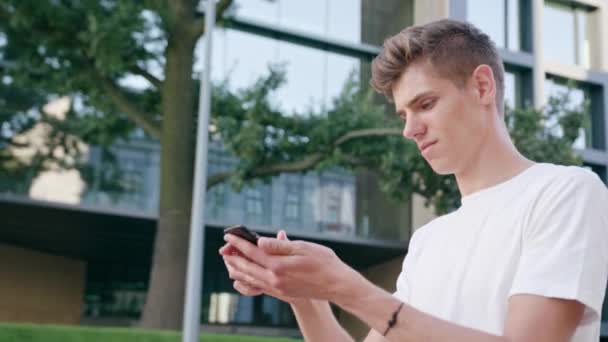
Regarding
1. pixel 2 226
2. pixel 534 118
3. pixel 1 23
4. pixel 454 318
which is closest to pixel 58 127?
pixel 2 226

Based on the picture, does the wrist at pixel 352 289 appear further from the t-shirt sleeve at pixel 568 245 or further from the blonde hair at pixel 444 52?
the blonde hair at pixel 444 52

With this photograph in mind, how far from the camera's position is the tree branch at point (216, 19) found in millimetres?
12578

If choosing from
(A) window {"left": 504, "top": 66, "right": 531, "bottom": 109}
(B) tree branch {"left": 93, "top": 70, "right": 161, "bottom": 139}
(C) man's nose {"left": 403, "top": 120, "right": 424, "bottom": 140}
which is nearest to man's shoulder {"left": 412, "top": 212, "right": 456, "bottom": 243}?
(C) man's nose {"left": 403, "top": 120, "right": 424, "bottom": 140}

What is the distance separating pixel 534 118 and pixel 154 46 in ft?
20.4

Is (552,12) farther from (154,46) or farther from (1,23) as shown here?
(1,23)

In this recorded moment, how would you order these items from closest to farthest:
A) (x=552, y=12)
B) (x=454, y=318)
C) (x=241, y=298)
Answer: (x=454, y=318), (x=552, y=12), (x=241, y=298)

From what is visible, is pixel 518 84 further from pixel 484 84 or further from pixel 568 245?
pixel 568 245

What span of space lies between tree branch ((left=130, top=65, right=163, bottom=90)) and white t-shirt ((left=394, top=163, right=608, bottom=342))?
35.4ft

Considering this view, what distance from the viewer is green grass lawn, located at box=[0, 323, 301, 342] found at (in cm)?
870

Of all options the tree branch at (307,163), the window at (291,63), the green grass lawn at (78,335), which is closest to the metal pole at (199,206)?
the green grass lawn at (78,335)

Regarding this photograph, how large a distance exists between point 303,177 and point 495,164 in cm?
2075

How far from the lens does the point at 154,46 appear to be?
1194 centimetres

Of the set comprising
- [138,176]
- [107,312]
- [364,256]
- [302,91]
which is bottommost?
[107,312]

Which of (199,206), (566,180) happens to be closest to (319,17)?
(199,206)
